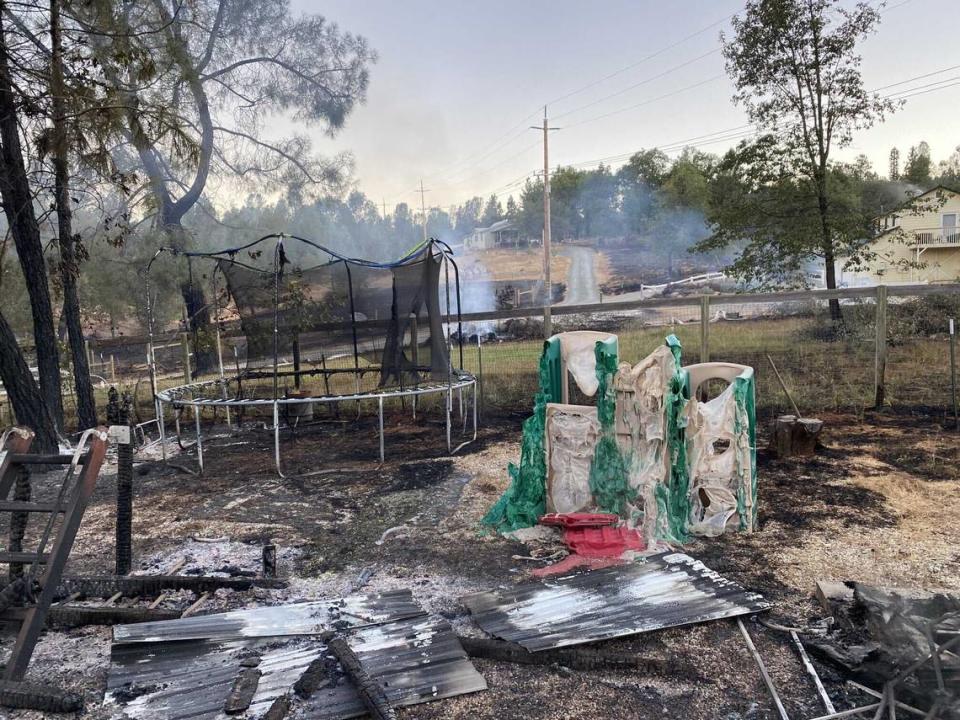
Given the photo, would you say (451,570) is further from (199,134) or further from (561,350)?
(199,134)

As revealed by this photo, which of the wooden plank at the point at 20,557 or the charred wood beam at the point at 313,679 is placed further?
the wooden plank at the point at 20,557

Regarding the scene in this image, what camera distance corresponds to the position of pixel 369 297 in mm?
9469

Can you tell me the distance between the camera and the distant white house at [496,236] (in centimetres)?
6028

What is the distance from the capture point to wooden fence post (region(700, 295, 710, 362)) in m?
9.16

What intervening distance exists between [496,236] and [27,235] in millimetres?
55313

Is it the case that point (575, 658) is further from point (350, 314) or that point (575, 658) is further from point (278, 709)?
point (350, 314)

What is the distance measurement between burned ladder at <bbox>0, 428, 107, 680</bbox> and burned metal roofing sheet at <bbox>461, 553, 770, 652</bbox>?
214 cm

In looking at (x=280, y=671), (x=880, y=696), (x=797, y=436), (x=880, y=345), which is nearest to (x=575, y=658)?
(x=880, y=696)

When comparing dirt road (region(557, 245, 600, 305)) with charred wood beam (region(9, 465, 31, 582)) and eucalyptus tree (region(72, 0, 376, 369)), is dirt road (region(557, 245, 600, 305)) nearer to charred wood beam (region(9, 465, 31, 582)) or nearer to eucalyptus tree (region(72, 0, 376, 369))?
eucalyptus tree (region(72, 0, 376, 369))

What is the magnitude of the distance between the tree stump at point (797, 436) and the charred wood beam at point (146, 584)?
541cm

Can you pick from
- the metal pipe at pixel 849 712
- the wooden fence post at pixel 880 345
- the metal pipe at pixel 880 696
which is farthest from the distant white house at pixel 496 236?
the metal pipe at pixel 849 712

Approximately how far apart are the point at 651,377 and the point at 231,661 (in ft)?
10.9

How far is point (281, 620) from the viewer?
3760 mm

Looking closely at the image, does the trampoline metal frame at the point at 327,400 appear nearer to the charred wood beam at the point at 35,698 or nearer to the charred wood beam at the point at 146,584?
the charred wood beam at the point at 146,584
